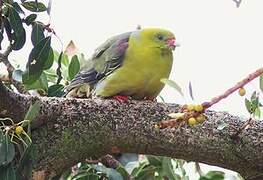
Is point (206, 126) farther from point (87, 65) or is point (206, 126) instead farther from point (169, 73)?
point (87, 65)

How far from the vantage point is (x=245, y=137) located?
1191 mm

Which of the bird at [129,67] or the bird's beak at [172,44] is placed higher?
the bird's beak at [172,44]

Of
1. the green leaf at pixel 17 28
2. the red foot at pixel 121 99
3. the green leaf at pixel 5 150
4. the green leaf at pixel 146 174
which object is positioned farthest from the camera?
the green leaf at pixel 146 174

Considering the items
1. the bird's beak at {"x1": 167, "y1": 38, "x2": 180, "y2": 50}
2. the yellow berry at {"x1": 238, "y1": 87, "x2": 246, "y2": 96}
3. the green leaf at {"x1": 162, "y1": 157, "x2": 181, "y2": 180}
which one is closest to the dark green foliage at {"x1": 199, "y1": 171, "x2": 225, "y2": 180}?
the green leaf at {"x1": 162, "y1": 157, "x2": 181, "y2": 180}

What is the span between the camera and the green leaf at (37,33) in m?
1.20

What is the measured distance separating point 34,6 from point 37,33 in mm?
65

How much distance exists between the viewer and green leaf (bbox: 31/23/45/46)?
1.20 meters

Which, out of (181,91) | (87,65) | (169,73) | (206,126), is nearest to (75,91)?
(87,65)

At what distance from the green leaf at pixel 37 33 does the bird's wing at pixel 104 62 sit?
40cm

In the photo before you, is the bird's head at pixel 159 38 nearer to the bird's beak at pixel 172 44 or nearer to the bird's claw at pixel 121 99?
the bird's beak at pixel 172 44

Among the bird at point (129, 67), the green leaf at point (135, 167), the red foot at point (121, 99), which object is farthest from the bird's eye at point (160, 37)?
the green leaf at point (135, 167)

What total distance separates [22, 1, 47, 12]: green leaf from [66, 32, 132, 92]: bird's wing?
1.33 feet

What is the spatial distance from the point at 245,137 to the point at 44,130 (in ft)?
1.47

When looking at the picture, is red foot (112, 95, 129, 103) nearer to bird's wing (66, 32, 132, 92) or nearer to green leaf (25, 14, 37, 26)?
bird's wing (66, 32, 132, 92)
